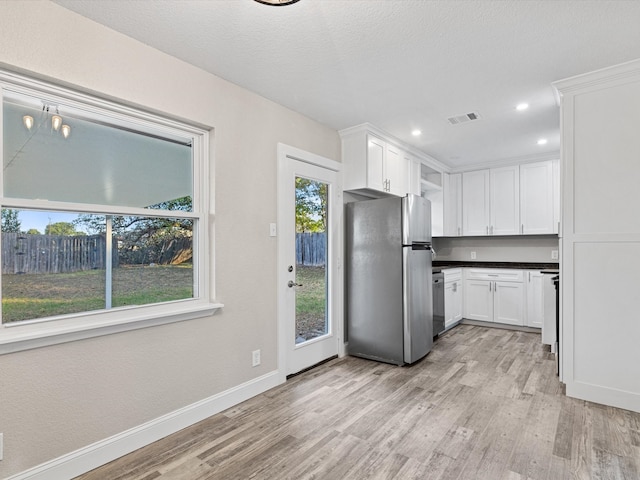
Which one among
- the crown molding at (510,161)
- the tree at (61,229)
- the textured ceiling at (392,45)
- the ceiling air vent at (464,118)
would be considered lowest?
the tree at (61,229)

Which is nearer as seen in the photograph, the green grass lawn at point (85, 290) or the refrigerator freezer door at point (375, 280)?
the green grass lawn at point (85, 290)

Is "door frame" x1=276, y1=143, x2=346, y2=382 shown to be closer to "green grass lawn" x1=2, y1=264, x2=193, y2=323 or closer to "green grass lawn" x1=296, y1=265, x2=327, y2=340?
"green grass lawn" x1=296, y1=265, x2=327, y2=340

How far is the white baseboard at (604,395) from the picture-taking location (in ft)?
8.17

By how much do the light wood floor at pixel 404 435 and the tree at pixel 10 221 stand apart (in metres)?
1.35

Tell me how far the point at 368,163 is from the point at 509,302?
3039mm

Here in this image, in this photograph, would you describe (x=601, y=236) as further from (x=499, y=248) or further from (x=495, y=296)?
(x=499, y=248)

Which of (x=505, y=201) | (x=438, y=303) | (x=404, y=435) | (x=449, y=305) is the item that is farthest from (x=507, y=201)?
(x=404, y=435)

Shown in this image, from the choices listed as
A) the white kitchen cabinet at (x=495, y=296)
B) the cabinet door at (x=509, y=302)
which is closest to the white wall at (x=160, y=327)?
the white kitchen cabinet at (x=495, y=296)

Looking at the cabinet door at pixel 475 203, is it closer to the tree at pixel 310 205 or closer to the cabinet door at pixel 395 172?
the cabinet door at pixel 395 172

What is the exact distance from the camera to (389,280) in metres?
3.59

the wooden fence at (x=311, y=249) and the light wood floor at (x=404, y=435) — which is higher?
the wooden fence at (x=311, y=249)

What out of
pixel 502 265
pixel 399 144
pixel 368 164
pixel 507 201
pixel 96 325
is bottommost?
pixel 96 325

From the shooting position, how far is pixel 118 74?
81.6 inches

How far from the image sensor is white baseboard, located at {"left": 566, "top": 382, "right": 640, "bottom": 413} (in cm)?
249
